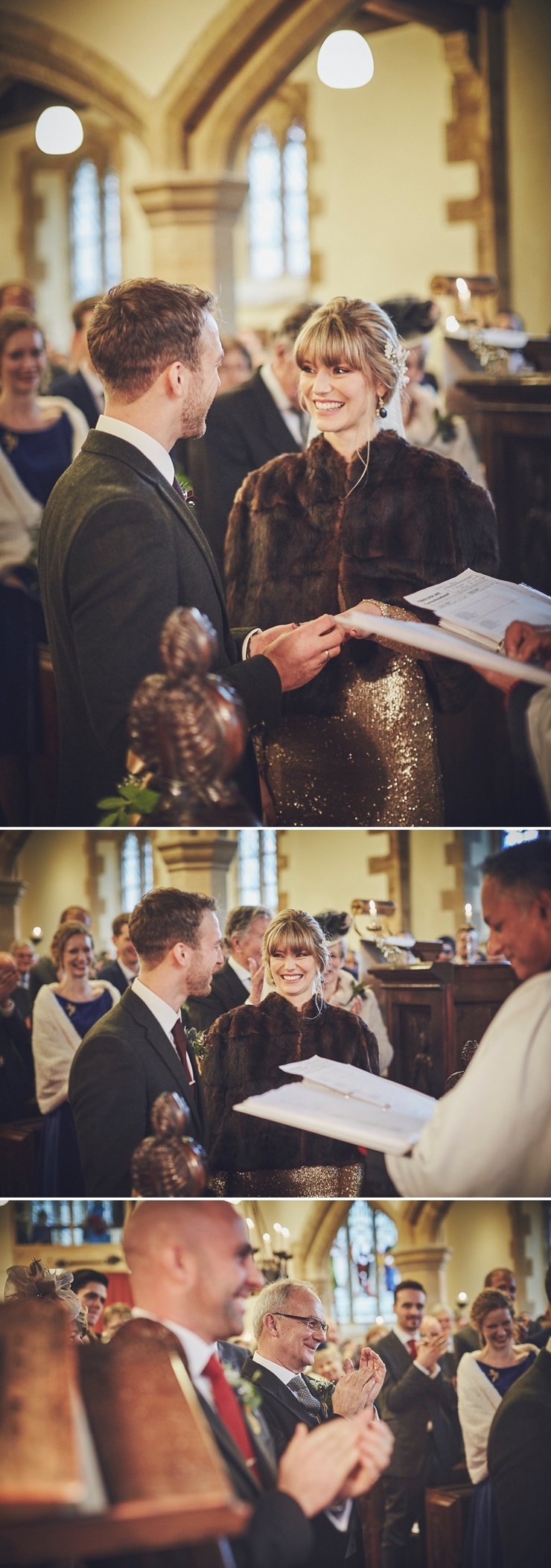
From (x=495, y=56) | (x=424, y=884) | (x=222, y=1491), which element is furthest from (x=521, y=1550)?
(x=495, y=56)

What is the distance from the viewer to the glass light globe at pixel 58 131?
823 cm

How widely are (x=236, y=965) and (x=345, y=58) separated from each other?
5627 mm

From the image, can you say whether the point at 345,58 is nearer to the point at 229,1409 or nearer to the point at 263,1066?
the point at 263,1066

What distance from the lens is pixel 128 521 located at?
304cm

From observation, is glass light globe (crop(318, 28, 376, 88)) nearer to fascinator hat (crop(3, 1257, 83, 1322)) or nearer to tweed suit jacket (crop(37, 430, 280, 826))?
tweed suit jacket (crop(37, 430, 280, 826))

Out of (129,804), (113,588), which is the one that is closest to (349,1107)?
(129,804)

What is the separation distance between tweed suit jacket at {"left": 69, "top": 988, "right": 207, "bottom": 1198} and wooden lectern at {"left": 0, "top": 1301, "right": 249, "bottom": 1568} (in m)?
0.78

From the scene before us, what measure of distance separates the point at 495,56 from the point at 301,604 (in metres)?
10.7

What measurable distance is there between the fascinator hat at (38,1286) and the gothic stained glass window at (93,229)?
15774 mm

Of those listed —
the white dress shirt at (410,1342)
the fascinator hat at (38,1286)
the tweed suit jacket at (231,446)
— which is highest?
the tweed suit jacket at (231,446)

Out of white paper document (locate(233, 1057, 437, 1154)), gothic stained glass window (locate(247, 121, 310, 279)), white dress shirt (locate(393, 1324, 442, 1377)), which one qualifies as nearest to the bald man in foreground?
white paper document (locate(233, 1057, 437, 1154))

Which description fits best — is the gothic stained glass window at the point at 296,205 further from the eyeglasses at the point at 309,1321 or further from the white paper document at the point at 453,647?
the white paper document at the point at 453,647

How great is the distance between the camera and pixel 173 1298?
2.66 m

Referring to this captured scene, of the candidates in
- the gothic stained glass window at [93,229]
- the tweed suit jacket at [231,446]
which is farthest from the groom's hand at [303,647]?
the gothic stained glass window at [93,229]
